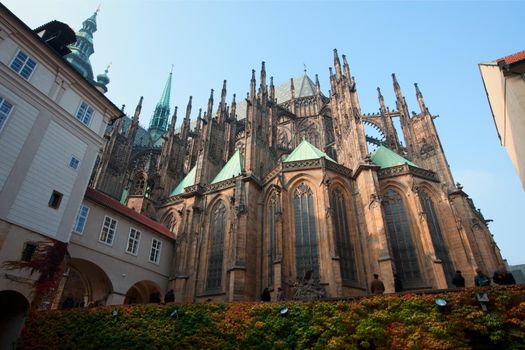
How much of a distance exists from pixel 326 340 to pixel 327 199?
479 inches

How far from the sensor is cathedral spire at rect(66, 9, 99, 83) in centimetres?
5521

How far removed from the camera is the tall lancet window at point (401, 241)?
64.0 feet

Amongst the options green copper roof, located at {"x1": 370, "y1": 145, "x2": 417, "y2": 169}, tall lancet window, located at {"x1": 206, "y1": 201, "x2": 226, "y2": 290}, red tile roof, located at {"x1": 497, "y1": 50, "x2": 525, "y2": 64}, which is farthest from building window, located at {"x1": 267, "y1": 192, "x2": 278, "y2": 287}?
red tile roof, located at {"x1": 497, "y1": 50, "x2": 525, "y2": 64}

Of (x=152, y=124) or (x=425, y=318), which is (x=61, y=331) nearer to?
(x=425, y=318)

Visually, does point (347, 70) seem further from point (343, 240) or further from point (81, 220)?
point (81, 220)

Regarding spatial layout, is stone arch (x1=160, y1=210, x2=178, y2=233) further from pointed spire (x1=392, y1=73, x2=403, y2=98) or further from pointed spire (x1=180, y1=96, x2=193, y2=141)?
pointed spire (x1=392, y1=73, x2=403, y2=98)

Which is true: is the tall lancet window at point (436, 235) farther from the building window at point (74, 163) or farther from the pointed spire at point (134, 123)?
the pointed spire at point (134, 123)

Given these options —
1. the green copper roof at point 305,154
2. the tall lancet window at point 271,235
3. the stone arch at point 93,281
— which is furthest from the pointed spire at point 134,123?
the tall lancet window at point 271,235

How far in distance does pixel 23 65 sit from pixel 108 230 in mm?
9345

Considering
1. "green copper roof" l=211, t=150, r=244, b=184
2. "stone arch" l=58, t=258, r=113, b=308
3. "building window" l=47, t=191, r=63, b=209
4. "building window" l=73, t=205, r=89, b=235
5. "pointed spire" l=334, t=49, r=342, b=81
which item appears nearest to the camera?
"building window" l=47, t=191, r=63, b=209

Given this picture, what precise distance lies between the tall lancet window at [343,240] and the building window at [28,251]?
50.9 ft

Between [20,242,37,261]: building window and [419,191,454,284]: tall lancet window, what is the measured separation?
21932 mm

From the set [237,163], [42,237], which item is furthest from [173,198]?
[42,237]

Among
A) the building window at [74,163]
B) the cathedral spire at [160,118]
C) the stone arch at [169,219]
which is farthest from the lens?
the cathedral spire at [160,118]
